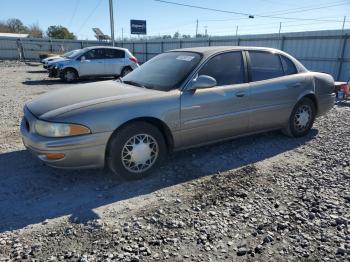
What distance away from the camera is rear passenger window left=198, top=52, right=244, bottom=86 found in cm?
444

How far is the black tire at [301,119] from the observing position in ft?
18.2

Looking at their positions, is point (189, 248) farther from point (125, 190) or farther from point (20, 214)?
point (20, 214)

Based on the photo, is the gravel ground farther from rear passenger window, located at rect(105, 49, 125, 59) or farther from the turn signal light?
rear passenger window, located at rect(105, 49, 125, 59)

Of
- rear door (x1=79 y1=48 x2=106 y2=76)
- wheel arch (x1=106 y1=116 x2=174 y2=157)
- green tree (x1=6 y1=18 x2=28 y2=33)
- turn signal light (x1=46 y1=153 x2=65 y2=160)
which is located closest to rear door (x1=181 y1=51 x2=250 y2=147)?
wheel arch (x1=106 y1=116 x2=174 y2=157)

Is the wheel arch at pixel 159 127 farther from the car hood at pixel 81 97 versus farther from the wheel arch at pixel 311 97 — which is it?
the wheel arch at pixel 311 97

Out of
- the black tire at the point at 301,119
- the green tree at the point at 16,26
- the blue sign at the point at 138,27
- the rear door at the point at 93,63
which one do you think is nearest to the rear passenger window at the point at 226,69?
the black tire at the point at 301,119

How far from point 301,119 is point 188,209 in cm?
333

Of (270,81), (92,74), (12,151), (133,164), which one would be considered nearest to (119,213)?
(133,164)

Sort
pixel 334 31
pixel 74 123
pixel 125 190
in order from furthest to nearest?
pixel 334 31 → pixel 125 190 → pixel 74 123

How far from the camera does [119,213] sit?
323cm

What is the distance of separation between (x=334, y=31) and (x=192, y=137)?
1157cm

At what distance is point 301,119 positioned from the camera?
5.64 meters

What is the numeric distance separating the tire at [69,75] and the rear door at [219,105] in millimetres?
10958

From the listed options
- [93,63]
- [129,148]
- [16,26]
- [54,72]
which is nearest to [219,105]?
[129,148]
